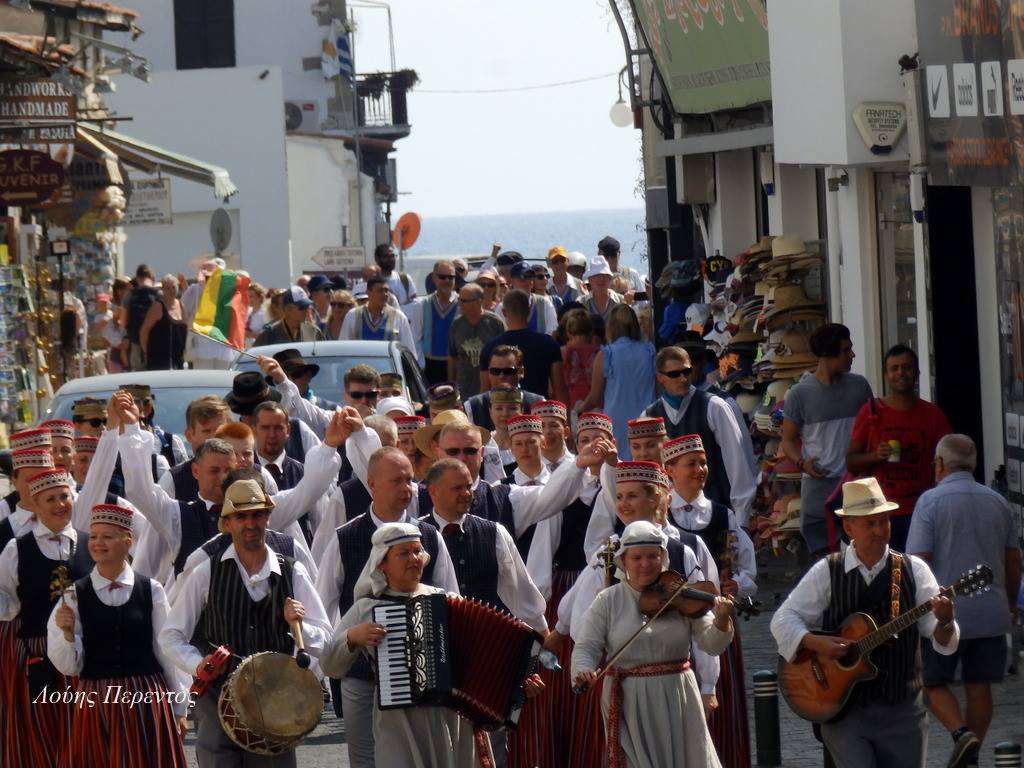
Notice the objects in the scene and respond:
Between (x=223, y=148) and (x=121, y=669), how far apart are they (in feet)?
138

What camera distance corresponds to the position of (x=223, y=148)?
165ft

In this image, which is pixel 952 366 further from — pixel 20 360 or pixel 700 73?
pixel 20 360

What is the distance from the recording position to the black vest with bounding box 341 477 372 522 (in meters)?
10.5

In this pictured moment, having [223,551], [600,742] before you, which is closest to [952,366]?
[600,742]

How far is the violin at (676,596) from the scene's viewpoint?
8.48 metres

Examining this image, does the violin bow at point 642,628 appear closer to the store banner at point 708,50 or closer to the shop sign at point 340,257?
the store banner at point 708,50

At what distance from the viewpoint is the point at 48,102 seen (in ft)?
78.1

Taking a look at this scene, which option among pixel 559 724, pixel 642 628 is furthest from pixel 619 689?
pixel 559 724

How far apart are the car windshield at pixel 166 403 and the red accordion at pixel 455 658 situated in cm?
681

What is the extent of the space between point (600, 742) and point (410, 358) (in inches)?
311

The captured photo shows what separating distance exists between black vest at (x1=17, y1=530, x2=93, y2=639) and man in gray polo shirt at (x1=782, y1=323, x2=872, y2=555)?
4.91 m

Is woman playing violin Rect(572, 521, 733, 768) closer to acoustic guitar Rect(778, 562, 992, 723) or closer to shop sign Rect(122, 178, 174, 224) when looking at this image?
acoustic guitar Rect(778, 562, 992, 723)

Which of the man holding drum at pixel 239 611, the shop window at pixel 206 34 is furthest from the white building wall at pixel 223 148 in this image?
the man holding drum at pixel 239 611

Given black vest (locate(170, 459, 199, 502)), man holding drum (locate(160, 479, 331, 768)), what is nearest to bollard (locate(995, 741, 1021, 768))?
man holding drum (locate(160, 479, 331, 768))
